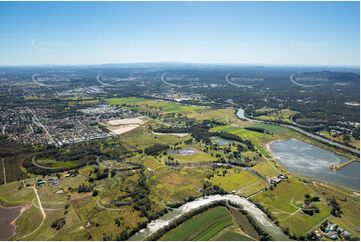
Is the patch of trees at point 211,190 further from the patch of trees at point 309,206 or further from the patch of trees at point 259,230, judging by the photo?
the patch of trees at point 309,206

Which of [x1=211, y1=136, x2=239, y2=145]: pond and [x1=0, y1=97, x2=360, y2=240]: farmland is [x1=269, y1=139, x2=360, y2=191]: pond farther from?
[x1=211, y1=136, x2=239, y2=145]: pond

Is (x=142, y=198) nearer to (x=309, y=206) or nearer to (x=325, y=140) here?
(x=309, y=206)

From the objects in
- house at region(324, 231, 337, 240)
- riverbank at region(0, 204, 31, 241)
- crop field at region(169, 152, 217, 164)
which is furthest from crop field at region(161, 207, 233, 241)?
crop field at region(169, 152, 217, 164)

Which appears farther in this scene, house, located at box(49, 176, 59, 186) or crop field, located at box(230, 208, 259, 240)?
house, located at box(49, 176, 59, 186)

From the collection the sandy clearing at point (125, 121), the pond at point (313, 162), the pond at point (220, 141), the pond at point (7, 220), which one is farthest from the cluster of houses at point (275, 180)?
the sandy clearing at point (125, 121)

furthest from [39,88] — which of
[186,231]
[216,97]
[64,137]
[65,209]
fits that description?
[186,231]

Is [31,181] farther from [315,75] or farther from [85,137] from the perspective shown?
[315,75]
